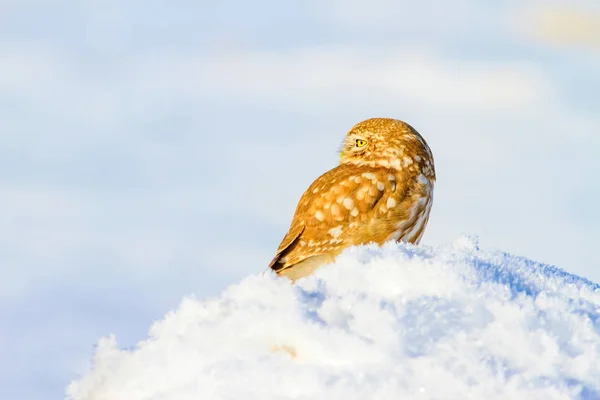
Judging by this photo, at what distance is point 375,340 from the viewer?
216cm

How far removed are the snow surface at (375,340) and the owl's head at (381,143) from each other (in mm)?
3608

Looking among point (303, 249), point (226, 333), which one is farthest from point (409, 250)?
point (303, 249)

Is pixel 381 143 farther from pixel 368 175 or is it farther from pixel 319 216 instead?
pixel 319 216

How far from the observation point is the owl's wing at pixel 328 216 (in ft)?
19.1

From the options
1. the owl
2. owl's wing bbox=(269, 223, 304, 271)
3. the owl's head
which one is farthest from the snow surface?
the owl's head

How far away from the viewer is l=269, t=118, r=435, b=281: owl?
5.82 meters

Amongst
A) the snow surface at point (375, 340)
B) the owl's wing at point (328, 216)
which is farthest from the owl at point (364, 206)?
the snow surface at point (375, 340)

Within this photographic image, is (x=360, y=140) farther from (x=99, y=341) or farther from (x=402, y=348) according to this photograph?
(x=402, y=348)

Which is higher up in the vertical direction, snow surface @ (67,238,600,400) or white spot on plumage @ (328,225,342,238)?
white spot on plumage @ (328,225,342,238)

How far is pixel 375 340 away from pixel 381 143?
13.9 ft

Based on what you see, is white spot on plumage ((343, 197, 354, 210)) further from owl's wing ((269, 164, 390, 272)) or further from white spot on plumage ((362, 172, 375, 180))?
white spot on plumage ((362, 172, 375, 180))

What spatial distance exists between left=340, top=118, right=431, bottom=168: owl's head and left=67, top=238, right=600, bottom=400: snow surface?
3.61 meters

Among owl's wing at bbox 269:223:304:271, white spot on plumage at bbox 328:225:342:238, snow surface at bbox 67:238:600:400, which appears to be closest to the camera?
snow surface at bbox 67:238:600:400

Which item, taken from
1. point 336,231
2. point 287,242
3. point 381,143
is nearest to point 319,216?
point 336,231
